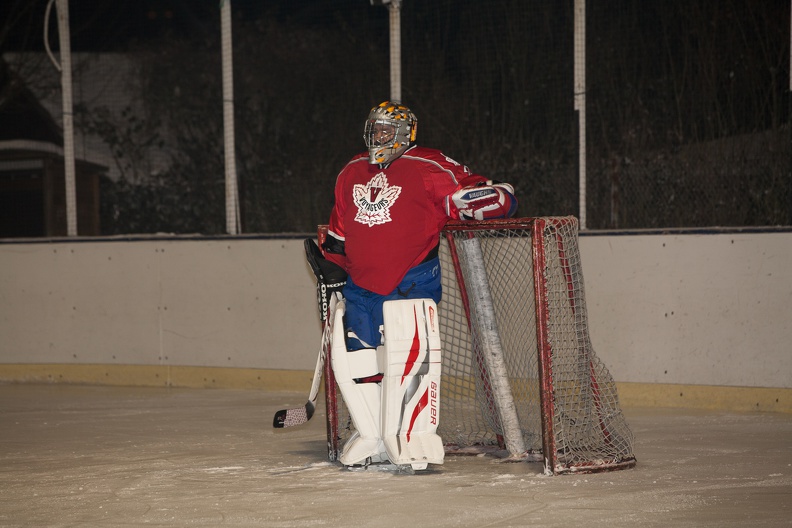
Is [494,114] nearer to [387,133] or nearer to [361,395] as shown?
[387,133]

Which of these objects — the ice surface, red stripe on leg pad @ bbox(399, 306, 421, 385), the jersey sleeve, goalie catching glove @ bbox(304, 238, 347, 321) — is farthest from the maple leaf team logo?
the ice surface

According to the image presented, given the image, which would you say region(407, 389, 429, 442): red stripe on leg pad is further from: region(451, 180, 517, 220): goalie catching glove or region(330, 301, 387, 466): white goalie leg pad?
region(451, 180, 517, 220): goalie catching glove

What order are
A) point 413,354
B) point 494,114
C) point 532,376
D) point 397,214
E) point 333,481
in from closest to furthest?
point 333,481 → point 413,354 → point 397,214 → point 532,376 → point 494,114

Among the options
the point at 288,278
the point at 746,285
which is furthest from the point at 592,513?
the point at 288,278

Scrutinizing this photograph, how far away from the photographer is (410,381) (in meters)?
4.77

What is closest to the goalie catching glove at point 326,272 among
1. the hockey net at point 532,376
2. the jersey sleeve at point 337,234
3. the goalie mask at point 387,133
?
the jersey sleeve at point 337,234

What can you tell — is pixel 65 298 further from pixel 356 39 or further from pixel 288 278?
pixel 356 39

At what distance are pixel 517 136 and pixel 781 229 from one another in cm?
205

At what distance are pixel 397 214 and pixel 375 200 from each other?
4.8 inches

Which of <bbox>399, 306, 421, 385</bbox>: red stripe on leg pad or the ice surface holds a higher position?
<bbox>399, 306, 421, 385</bbox>: red stripe on leg pad

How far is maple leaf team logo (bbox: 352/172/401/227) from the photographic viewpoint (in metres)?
4.88

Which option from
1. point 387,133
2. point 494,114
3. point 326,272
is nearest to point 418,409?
point 326,272

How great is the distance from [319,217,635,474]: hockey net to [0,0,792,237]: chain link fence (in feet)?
6.00

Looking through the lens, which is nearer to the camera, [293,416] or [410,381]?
[410,381]
